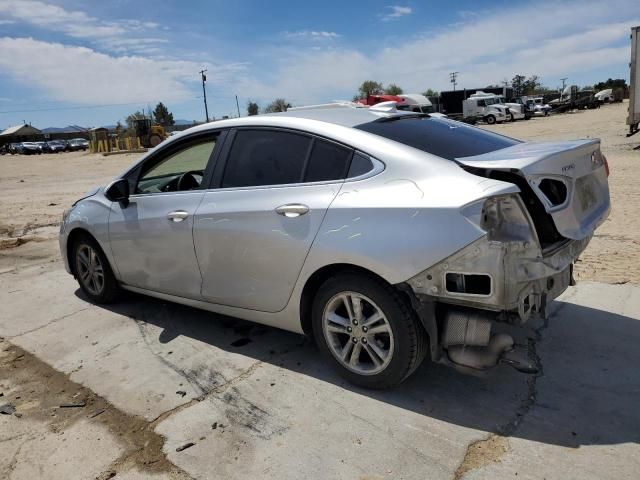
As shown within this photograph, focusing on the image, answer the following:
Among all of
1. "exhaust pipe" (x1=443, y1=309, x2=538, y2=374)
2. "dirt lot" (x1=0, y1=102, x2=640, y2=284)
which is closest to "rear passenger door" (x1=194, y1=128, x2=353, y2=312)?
"exhaust pipe" (x1=443, y1=309, x2=538, y2=374)

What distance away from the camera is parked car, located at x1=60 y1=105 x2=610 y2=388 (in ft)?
8.79

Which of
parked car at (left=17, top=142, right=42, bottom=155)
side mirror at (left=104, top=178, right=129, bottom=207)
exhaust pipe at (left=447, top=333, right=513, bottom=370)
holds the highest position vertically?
parked car at (left=17, top=142, right=42, bottom=155)

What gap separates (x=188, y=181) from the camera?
433 cm

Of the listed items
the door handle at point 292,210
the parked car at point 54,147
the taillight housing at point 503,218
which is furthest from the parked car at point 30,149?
the taillight housing at point 503,218

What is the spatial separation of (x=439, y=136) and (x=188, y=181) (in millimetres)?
2106

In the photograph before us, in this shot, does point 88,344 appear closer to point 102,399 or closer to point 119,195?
point 102,399

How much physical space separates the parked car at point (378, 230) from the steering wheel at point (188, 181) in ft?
0.17

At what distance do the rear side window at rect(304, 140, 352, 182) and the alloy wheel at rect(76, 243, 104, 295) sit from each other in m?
2.59

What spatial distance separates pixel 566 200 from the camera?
2943 millimetres

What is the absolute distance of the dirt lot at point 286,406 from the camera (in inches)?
103

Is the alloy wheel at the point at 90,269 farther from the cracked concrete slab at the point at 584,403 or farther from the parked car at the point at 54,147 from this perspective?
the parked car at the point at 54,147

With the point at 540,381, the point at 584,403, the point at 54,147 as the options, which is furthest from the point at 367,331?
the point at 54,147

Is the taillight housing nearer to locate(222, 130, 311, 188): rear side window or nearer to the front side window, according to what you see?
locate(222, 130, 311, 188): rear side window

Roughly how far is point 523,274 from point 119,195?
129 inches
